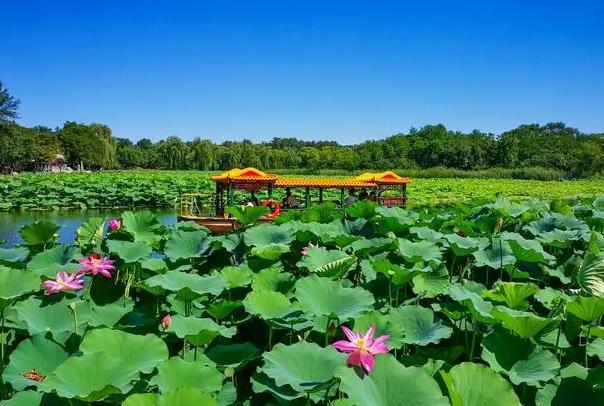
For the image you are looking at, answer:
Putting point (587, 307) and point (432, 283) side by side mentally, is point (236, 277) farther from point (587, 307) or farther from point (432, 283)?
point (587, 307)

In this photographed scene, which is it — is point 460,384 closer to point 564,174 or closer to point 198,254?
point 198,254

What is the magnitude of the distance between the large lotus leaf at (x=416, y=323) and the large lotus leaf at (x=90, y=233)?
170cm

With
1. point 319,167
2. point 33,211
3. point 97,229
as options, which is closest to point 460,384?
point 97,229

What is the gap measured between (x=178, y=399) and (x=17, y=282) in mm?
973

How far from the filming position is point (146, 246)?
229 centimetres

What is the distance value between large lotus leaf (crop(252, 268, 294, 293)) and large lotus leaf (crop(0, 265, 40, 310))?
75 cm

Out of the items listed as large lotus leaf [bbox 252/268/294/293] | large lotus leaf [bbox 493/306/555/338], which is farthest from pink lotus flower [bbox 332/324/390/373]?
large lotus leaf [bbox 252/268/294/293]

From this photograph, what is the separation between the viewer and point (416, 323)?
1.77 m

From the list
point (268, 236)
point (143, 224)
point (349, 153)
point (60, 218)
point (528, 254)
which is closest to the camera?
point (528, 254)

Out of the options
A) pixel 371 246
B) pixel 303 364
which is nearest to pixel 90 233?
pixel 371 246

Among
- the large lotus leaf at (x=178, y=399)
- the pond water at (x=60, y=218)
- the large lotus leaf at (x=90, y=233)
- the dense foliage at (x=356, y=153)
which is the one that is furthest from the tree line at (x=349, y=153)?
the large lotus leaf at (x=178, y=399)

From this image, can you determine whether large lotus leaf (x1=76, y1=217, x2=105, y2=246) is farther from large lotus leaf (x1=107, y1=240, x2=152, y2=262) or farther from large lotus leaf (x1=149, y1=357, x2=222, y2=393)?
large lotus leaf (x1=149, y1=357, x2=222, y2=393)

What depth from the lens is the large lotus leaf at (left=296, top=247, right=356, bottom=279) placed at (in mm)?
2096

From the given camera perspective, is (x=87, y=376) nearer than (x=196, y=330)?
Yes
